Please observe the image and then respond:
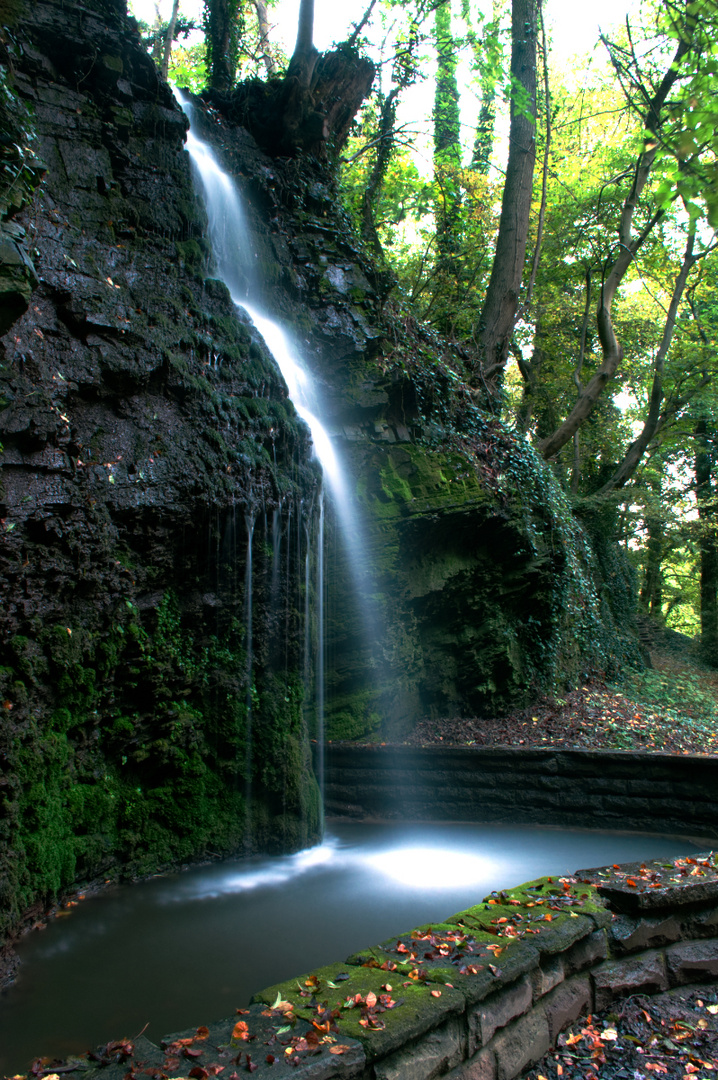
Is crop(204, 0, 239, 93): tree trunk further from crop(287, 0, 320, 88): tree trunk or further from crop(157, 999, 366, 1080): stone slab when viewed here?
crop(157, 999, 366, 1080): stone slab

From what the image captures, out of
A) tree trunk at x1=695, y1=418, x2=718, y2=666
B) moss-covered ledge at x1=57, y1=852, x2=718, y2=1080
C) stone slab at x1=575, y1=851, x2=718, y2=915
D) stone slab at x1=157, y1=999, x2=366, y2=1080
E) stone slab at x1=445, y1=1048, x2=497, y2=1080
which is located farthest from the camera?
tree trunk at x1=695, y1=418, x2=718, y2=666

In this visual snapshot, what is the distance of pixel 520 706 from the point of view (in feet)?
27.8

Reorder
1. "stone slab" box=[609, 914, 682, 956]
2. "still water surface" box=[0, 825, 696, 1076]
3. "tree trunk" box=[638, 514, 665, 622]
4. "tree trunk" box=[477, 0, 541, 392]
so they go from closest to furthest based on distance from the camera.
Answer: "still water surface" box=[0, 825, 696, 1076]
"stone slab" box=[609, 914, 682, 956]
"tree trunk" box=[477, 0, 541, 392]
"tree trunk" box=[638, 514, 665, 622]

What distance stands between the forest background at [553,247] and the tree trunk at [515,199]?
34mm

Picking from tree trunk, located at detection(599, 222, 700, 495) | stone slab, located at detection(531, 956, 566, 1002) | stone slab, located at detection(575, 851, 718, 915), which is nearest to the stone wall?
stone slab, located at detection(575, 851, 718, 915)

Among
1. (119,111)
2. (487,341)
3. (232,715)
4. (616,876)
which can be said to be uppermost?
(119,111)

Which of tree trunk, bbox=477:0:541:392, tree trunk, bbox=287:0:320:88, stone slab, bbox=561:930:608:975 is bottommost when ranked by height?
stone slab, bbox=561:930:608:975

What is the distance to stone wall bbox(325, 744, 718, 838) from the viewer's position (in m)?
5.71

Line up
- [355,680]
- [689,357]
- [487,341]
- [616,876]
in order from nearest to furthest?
[616,876] → [355,680] → [487,341] → [689,357]

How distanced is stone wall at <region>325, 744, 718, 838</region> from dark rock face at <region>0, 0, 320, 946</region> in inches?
34.1

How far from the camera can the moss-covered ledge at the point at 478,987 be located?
2156 mm

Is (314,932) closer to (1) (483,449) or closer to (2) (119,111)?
(1) (483,449)

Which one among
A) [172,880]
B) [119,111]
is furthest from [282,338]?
[172,880]

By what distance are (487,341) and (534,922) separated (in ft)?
31.7
